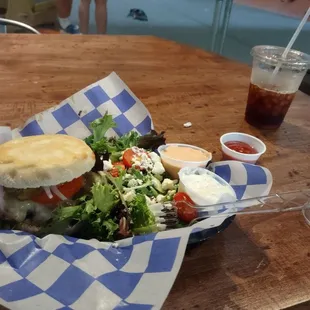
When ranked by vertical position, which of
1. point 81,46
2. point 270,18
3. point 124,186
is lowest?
point 270,18

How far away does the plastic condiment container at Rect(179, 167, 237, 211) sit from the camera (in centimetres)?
96

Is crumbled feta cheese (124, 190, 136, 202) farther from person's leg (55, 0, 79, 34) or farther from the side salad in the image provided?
person's leg (55, 0, 79, 34)

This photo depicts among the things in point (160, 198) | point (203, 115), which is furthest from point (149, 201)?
point (203, 115)

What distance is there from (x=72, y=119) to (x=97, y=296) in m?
0.70

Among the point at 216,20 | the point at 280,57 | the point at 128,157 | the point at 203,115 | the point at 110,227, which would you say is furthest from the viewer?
the point at 216,20

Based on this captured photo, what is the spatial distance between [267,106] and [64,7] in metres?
3.32

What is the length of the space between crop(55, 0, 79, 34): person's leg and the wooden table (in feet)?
7.41

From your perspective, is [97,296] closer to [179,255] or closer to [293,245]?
[179,255]

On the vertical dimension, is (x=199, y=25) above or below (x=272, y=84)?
below

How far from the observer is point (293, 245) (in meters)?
1.02

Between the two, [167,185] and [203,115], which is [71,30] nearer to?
[203,115]

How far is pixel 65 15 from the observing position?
4.46 meters

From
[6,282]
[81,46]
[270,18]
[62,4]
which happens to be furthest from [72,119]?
[270,18]

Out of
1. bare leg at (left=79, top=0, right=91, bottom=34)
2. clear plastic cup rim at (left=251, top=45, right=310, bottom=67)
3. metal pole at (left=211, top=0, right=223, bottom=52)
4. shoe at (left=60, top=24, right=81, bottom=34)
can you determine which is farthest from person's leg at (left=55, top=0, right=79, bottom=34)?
clear plastic cup rim at (left=251, top=45, right=310, bottom=67)
